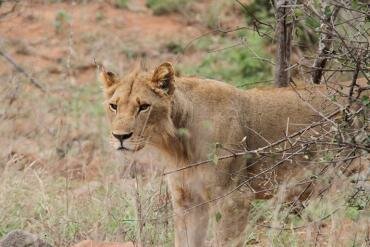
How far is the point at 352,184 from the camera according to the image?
5.75 m

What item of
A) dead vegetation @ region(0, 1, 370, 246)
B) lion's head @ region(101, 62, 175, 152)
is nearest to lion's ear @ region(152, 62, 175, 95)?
lion's head @ region(101, 62, 175, 152)

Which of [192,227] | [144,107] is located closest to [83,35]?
[192,227]

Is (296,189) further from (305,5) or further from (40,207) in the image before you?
(40,207)

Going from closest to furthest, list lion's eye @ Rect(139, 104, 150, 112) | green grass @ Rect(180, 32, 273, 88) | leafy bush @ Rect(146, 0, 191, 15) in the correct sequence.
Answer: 1. lion's eye @ Rect(139, 104, 150, 112)
2. green grass @ Rect(180, 32, 273, 88)
3. leafy bush @ Rect(146, 0, 191, 15)

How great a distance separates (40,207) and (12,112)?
3519mm

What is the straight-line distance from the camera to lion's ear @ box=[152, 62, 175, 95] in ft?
19.7

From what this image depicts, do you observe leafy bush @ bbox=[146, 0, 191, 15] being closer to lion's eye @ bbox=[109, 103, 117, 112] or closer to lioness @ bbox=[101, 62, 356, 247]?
lioness @ bbox=[101, 62, 356, 247]

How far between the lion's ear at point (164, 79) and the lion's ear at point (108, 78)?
0.94ft

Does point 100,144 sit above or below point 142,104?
below

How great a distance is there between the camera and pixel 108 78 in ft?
20.3

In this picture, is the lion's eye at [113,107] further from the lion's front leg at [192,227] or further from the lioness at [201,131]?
the lion's front leg at [192,227]

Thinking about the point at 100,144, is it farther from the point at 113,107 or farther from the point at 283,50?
the point at 113,107

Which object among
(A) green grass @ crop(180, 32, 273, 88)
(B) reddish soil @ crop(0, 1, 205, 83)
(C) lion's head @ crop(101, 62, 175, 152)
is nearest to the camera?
(C) lion's head @ crop(101, 62, 175, 152)

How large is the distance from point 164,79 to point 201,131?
1.22 feet
